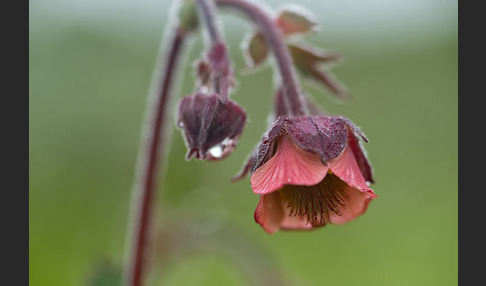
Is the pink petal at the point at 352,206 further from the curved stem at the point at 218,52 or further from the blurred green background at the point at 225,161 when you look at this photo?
the blurred green background at the point at 225,161

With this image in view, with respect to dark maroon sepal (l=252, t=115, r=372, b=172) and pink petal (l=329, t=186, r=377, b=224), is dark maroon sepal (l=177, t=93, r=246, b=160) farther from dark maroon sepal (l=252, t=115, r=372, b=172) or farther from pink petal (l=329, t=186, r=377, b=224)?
pink petal (l=329, t=186, r=377, b=224)

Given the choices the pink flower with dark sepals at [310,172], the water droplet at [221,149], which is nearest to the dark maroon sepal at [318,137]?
the pink flower with dark sepals at [310,172]

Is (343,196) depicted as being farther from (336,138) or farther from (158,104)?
(158,104)

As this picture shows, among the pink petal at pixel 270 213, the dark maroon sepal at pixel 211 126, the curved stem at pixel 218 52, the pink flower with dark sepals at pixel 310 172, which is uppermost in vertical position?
the curved stem at pixel 218 52

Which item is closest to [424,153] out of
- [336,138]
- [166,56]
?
[166,56]

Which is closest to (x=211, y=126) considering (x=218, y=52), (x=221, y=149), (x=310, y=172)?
(x=221, y=149)

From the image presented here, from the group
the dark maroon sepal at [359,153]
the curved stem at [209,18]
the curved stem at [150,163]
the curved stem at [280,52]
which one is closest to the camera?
the dark maroon sepal at [359,153]

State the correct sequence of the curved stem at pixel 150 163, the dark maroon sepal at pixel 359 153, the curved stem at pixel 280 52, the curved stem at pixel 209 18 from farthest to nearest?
the curved stem at pixel 150 163
the curved stem at pixel 209 18
the curved stem at pixel 280 52
the dark maroon sepal at pixel 359 153
